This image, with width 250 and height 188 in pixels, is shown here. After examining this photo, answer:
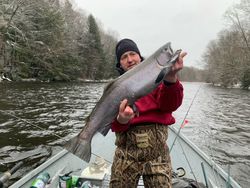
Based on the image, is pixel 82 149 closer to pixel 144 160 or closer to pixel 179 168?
pixel 144 160

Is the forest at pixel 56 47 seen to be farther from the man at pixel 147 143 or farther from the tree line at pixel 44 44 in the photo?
the man at pixel 147 143

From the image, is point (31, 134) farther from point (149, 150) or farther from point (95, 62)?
point (95, 62)

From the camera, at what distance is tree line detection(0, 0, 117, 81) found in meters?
27.3

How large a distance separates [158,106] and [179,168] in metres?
2.73

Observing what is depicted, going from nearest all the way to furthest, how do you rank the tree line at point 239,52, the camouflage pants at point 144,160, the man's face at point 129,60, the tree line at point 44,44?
1. the camouflage pants at point 144,160
2. the man's face at point 129,60
3. the tree line at point 44,44
4. the tree line at point 239,52

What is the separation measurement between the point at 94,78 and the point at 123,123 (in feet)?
195

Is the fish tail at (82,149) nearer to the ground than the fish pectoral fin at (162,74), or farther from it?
nearer to the ground

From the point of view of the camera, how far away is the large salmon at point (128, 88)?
7.65 ft

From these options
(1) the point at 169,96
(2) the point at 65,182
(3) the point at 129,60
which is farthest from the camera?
(2) the point at 65,182

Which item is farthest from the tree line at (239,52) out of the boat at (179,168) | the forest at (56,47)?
the boat at (179,168)

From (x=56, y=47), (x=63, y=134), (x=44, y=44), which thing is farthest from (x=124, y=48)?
(x=56, y=47)

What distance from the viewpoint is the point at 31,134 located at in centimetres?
1025

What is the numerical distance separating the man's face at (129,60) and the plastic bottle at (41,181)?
2400mm

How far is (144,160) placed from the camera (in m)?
2.60
